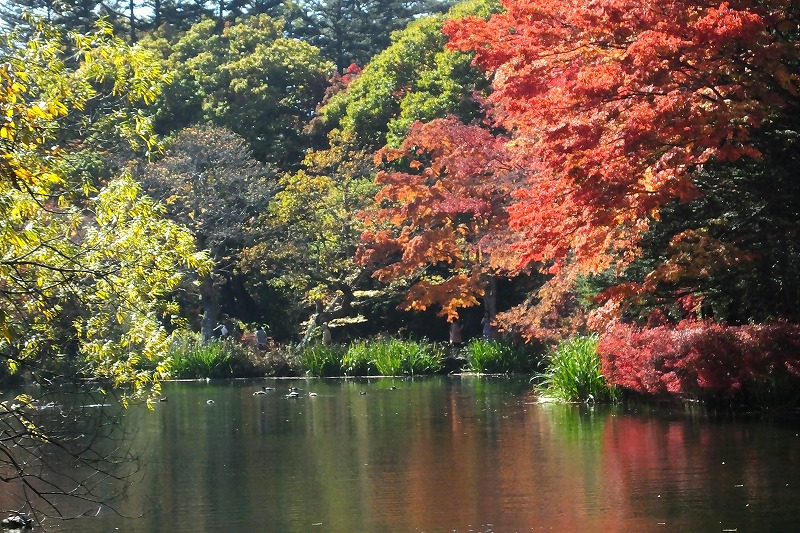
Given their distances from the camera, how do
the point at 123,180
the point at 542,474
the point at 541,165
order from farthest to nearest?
1. the point at 541,165
2. the point at 542,474
3. the point at 123,180

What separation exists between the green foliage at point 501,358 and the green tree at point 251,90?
41.8 feet

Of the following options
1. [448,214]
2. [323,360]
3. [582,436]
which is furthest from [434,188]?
[582,436]

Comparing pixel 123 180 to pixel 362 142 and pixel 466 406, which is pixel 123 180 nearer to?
pixel 466 406

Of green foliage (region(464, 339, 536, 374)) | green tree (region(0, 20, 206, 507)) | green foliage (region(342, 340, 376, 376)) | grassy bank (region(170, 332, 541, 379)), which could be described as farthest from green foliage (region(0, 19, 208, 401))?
green foliage (region(342, 340, 376, 376))

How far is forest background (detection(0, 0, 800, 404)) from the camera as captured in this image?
32.8 ft

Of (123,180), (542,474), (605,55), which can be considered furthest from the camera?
(605,55)

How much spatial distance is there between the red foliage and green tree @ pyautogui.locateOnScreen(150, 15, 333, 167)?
76.9ft

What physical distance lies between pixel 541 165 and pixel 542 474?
6.47m

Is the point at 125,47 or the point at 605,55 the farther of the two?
the point at 605,55

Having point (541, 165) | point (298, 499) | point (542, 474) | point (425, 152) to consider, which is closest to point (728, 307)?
point (541, 165)

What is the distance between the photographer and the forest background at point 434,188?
10008 mm

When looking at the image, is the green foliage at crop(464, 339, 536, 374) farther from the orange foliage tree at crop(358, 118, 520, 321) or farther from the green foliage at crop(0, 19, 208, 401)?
the green foliage at crop(0, 19, 208, 401)

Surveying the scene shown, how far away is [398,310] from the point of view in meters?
36.4

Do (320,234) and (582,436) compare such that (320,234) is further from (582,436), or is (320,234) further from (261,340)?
(582,436)
